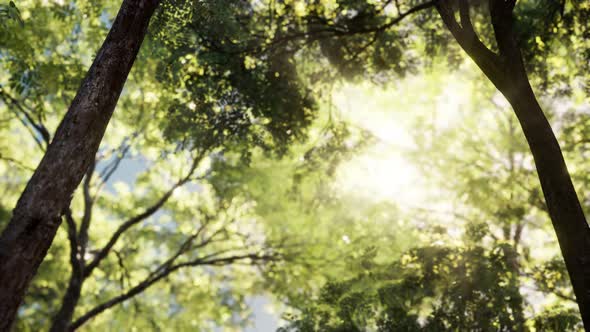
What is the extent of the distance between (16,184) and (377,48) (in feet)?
72.3

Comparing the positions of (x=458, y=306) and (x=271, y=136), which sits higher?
(x=271, y=136)

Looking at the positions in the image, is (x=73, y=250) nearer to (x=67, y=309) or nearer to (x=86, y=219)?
(x=67, y=309)

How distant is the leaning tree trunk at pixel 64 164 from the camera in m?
3.18

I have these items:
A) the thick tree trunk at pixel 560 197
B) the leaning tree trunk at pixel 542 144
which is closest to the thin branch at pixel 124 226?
the leaning tree trunk at pixel 542 144

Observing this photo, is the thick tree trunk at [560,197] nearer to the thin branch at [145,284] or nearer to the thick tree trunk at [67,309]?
the thin branch at [145,284]

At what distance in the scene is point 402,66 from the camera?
1144 cm

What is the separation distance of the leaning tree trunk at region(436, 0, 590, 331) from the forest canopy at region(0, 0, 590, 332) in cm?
2

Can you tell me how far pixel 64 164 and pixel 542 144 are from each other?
4754 millimetres

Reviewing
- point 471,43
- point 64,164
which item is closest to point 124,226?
point 64,164

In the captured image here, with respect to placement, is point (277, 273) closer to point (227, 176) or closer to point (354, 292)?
point (227, 176)

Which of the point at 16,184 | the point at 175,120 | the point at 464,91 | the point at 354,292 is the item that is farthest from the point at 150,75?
the point at 16,184

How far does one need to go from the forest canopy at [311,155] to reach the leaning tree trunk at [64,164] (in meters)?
0.02

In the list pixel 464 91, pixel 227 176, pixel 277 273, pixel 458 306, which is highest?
pixel 464 91

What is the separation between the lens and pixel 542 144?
476 centimetres
